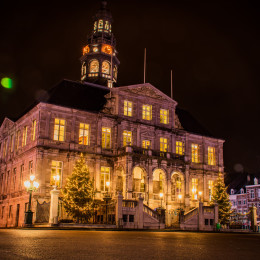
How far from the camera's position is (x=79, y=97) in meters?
43.2

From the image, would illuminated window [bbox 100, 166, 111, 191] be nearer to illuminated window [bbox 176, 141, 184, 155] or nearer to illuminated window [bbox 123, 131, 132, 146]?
illuminated window [bbox 123, 131, 132, 146]

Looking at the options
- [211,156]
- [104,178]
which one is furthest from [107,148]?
[211,156]

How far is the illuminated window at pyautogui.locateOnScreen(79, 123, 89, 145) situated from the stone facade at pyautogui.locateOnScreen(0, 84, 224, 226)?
435 mm

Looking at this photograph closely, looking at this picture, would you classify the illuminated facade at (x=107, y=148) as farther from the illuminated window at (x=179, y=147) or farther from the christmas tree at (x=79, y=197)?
the christmas tree at (x=79, y=197)

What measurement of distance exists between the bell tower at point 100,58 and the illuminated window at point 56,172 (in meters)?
17.2

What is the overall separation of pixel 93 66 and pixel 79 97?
12.3 metres

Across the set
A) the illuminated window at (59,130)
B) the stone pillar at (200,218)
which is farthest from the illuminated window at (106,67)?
the stone pillar at (200,218)

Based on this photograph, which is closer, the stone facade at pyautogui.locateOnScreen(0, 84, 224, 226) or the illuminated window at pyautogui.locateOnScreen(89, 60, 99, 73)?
the stone facade at pyautogui.locateOnScreen(0, 84, 224, 226)

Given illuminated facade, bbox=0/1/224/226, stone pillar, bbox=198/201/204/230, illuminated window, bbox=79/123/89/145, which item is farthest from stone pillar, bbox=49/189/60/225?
stone pillar, bbox=198/201/204/230

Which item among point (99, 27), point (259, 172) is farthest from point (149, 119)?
point (259, 172)

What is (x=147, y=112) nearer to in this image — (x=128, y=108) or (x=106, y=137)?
(x=128, y=108)

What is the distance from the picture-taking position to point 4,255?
26.5ft

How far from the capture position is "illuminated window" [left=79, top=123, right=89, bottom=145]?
40.2 meters

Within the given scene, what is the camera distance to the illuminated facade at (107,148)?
37.9m
